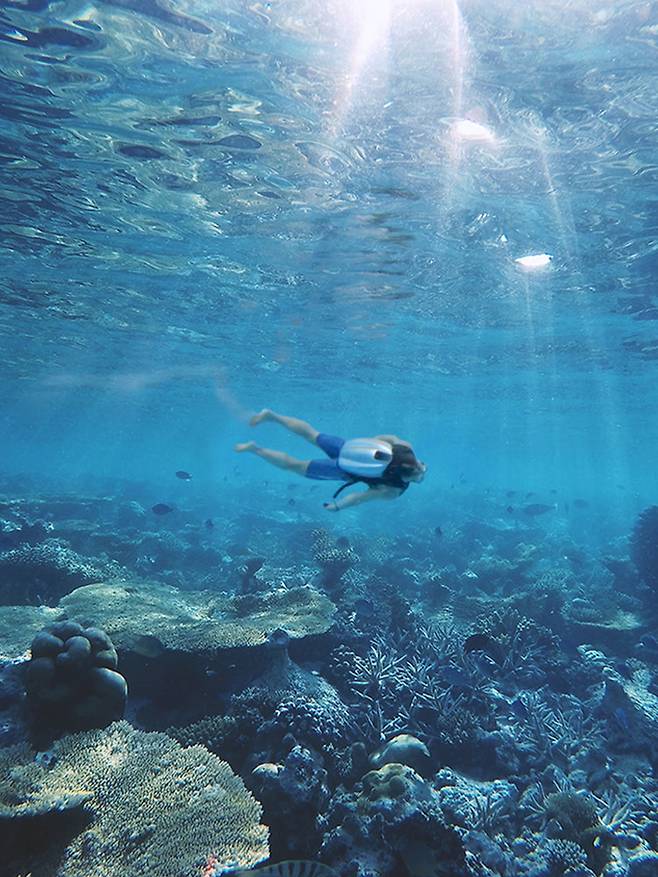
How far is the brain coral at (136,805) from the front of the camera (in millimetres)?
4133

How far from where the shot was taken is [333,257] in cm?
1684

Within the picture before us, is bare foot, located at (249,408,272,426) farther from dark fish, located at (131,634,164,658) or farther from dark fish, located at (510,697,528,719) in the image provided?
dark fish, located at (510,697,528,719)

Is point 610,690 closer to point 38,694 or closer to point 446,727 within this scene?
point 446,727

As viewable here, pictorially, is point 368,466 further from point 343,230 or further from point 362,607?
point 343,230

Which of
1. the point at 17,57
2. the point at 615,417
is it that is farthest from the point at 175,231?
the point at 615,417

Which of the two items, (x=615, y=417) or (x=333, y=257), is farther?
(x=615, y=417)

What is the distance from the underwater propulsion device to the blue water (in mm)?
7944

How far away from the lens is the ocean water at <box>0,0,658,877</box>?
824 centimetres

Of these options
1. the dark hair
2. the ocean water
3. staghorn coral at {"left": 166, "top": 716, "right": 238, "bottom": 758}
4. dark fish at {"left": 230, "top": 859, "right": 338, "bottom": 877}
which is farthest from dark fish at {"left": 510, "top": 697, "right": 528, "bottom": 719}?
the dark hair

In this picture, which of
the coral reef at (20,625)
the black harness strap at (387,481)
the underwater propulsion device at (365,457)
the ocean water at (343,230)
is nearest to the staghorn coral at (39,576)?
the ocean water at (343,230)

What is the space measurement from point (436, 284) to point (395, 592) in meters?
11.6

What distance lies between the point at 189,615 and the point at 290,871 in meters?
5.78

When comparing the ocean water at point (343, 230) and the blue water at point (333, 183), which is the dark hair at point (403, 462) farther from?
the blue water at point (333, 183)

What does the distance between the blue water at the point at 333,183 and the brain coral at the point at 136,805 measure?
10.3 meters
